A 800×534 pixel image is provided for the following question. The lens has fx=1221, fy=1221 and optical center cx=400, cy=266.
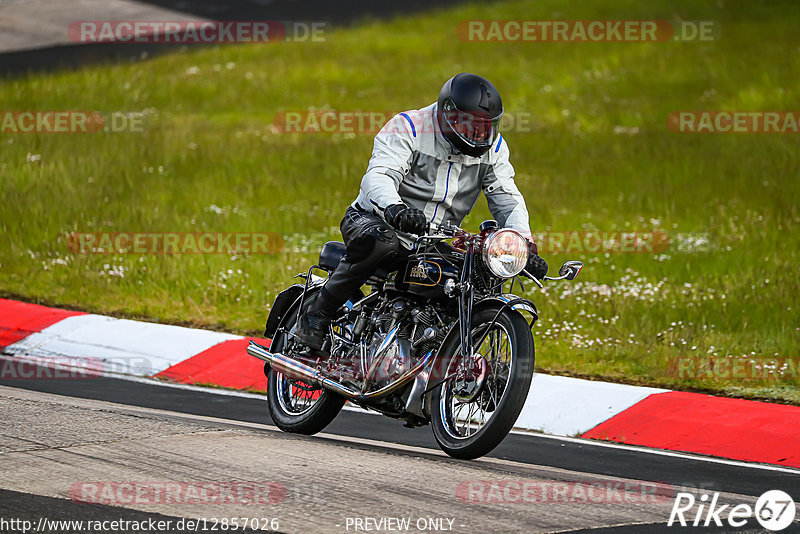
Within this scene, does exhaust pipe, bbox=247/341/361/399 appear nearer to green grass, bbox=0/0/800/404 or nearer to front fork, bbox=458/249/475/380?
front fork, bbox=458/249/475/380

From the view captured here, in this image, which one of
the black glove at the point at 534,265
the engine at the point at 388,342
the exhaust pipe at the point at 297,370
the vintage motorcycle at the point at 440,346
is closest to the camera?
the vintage motorcycle at the point at 440,346

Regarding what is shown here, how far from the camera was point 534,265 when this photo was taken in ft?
21.2

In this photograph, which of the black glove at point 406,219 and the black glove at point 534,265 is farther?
the black glove at point 534,265

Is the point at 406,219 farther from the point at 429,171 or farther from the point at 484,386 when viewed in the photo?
the point at 484,386

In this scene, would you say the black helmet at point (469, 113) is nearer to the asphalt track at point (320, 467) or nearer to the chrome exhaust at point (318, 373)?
the chrome exhaust at point (318, 373)

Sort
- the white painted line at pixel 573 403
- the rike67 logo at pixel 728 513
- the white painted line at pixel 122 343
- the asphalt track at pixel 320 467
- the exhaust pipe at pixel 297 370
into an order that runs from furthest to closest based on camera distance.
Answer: the white painted line at pixel 122 343, the white painted line at pixel 573 403, the exhaust pipe at pixel 297 370, the rike67 logo at pixel 728 513, the asphalt track at pixel 320 467

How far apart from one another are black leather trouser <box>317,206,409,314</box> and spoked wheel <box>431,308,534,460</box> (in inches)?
26.9

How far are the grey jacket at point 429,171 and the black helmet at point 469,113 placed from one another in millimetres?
136

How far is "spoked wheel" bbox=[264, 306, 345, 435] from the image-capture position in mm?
7246

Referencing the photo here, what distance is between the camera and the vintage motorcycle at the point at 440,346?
6.12 metres

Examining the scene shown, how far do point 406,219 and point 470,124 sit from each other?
0.71 m

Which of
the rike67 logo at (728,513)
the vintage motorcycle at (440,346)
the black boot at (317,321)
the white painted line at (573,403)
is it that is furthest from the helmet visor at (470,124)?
the white painted line at (573,403)

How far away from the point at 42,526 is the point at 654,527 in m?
2.54

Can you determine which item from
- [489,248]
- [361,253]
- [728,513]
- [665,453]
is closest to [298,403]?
[361,253]
